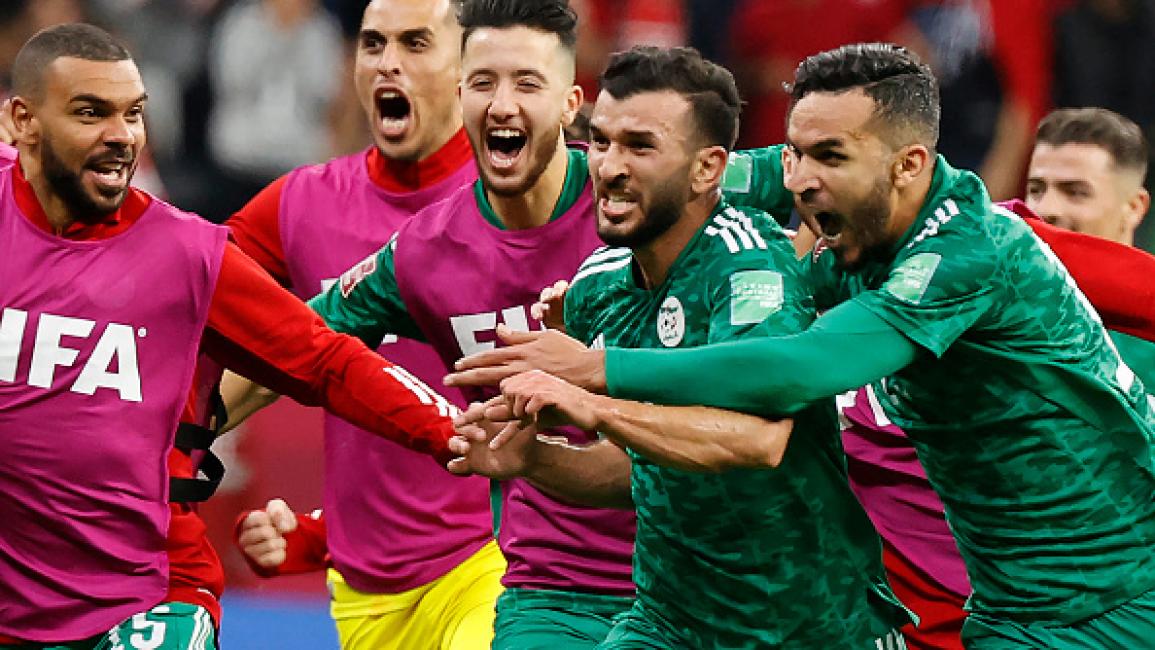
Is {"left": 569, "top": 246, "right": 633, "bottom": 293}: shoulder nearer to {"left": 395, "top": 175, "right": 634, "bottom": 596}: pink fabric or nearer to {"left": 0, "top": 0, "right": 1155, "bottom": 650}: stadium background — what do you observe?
{"left": 395, "top": 175, "right": 634, "bottom": 596}: pink fabric

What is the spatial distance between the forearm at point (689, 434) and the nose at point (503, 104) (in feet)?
5.72

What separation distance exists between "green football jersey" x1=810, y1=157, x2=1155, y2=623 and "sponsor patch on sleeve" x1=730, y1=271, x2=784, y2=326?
20cm

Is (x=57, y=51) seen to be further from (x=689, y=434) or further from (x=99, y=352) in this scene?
(x=689, y=434)

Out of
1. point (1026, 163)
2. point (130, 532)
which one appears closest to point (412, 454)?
point (130, 532)

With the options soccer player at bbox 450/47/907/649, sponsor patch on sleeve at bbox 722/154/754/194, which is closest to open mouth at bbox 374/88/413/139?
sponsor patch on sleeve at bbox 722/154/754/194

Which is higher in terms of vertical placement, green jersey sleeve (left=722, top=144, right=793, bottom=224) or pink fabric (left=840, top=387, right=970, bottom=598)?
green jersey sleeve (left=722, top=144, right=793, bottom=224)

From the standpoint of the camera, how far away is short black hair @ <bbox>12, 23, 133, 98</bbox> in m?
5.70

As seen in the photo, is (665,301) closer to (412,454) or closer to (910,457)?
(910,457)

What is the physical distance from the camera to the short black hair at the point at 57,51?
18.7 ft

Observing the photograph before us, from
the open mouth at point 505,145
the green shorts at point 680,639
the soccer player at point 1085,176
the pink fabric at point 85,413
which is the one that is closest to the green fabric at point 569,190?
the open mouth at point 505,145

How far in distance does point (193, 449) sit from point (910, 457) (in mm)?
2080

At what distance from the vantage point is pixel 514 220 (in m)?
6.14

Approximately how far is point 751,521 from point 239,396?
2.40 metres

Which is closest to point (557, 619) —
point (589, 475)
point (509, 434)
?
point (589, 475)
